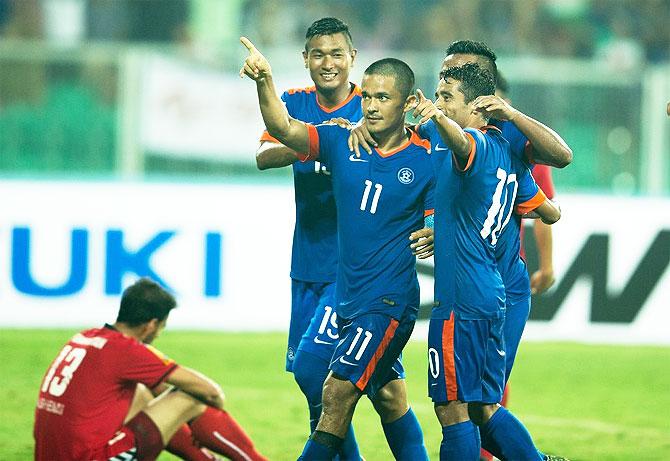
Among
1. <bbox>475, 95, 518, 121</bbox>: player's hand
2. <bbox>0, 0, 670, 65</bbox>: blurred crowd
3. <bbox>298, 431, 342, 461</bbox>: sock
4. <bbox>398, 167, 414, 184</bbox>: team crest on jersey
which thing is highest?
<bbox>0, 0, 670, 65</bbox>: blurred crowd

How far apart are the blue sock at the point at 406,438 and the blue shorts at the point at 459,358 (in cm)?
49

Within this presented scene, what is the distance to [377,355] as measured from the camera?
5.43 meters

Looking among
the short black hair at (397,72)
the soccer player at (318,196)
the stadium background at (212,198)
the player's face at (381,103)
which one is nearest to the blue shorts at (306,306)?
the soccer player at (318,196)

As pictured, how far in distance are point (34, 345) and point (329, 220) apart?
188 inches

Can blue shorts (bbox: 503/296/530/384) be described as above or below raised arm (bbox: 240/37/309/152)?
below

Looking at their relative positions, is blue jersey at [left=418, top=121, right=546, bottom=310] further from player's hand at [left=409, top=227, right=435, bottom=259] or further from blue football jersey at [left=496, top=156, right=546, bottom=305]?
player's hand at [left=409, top=227, right=435, bottom=259]

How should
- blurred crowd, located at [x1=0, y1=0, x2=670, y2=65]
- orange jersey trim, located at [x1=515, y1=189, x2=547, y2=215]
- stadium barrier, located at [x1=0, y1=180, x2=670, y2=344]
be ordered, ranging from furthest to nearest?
Result: 1. blurred crowd, located at [x1=0, y1=0, x2=670, y2=65]
2. stadium barrier, located at [x1=0, y1=180, x2=670, y2=344]
3. orange jersey trim, located at [x1=515, y1=189, x2=547, y2=215]

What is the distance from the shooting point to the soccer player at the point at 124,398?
17.4ft

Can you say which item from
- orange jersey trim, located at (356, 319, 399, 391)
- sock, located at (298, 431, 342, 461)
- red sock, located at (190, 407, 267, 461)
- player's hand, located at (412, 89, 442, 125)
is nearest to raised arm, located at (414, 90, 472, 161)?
player's hand, located at (412, 89, 442, 125)

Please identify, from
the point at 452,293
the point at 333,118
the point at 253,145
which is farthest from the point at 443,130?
the point at 253,145

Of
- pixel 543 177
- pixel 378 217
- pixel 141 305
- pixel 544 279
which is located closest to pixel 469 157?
pixel 378 217

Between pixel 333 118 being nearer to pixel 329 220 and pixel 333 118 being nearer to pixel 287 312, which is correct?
pixel 329 220

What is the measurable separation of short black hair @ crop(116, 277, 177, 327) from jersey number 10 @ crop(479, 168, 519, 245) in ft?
4.75

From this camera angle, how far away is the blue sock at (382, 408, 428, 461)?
573 cm
